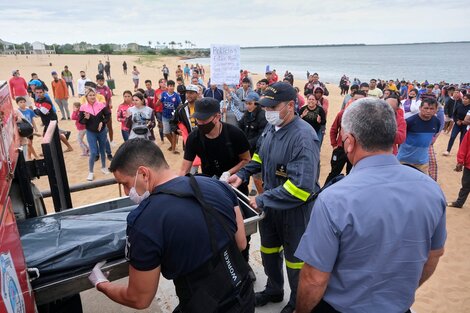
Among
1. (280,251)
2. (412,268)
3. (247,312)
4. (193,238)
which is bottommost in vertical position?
(280,251)

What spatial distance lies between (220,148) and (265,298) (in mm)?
1612

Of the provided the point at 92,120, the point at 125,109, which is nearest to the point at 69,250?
the point at 92,120

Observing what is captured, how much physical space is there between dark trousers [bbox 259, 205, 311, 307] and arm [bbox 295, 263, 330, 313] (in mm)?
1057

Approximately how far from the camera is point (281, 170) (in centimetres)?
297

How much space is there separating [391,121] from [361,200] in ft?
1.37

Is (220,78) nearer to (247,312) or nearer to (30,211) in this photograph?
(30,211)

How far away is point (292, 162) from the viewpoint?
2.80 metres

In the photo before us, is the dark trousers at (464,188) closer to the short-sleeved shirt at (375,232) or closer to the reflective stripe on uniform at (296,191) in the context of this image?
the reflective stripe on uniform at (296,191)

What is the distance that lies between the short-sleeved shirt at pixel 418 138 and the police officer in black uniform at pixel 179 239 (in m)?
4.47

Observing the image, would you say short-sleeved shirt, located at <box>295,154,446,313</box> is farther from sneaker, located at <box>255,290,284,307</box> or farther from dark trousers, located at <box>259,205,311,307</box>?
sneaker, located at <box>255,290,284,307</box>

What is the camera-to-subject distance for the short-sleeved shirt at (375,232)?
1.60 m

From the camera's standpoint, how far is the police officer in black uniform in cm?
167

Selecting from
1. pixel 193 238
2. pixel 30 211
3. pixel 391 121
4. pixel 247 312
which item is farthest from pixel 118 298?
pixel 391 121

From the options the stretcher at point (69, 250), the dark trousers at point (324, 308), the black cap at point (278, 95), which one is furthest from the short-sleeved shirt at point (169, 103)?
the dark trousers at point (324, 308)
